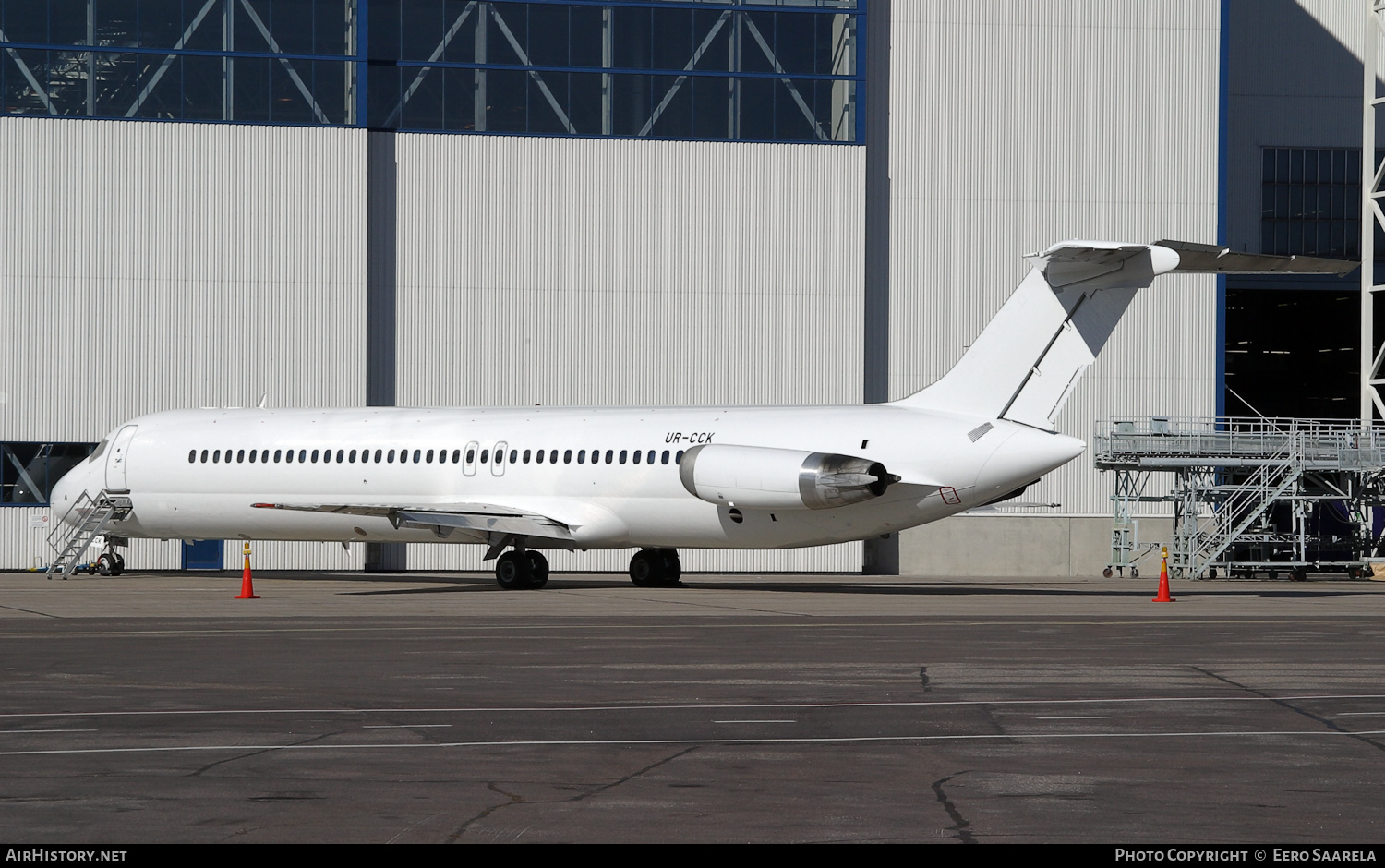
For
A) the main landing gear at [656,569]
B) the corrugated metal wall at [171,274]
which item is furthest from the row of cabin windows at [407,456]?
the corrugated metal wall at [171,274]

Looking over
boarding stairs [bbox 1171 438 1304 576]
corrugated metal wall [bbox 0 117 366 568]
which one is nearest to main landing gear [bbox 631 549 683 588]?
corrugated metal wall [bbox 0 117 366 568]

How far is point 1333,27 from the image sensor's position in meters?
50.1

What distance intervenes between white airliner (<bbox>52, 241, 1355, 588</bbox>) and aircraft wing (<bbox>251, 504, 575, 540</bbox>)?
4 centimetres

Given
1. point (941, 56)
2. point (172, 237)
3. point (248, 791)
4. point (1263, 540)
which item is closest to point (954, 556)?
point (1263, 540)

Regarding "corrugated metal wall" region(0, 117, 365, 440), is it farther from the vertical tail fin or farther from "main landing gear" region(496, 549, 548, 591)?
the vertical tail fin

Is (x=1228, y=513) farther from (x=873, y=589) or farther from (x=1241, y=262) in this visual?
(x=1241, y=262)

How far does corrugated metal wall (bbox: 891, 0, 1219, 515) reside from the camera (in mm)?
41938

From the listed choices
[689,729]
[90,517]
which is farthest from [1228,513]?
[689,729]

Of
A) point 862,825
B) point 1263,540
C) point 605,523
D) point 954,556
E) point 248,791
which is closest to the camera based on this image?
point 862,825

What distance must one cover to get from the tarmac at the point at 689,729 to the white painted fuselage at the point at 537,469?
16.7 ft

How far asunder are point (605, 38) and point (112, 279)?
13.6 metres

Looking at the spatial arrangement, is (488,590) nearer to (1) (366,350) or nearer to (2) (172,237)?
(1) (366,350)

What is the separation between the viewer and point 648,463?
29.7 metres

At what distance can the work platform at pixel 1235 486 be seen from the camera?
129 feet
